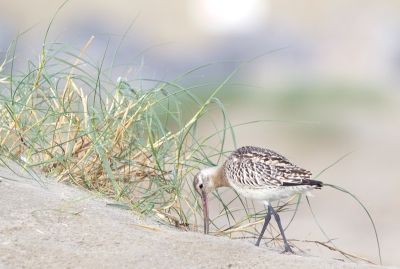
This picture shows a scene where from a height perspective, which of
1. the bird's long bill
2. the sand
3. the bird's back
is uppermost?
the bird's back

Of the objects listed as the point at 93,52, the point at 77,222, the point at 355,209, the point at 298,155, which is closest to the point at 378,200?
the point at 355,209

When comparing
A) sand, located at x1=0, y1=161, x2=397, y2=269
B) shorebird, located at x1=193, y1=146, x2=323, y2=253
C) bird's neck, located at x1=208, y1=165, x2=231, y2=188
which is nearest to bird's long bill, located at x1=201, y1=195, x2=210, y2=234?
shorebird, located at x1=193, y1=146, x2=323, y2=253

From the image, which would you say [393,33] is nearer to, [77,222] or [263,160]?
[263,160]

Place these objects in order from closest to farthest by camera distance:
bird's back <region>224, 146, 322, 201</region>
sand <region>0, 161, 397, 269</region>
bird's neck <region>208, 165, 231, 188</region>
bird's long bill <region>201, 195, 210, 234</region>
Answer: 1. sand <region>0, 161, 397, 269</region>
2. bird's back <region>224, 146, 322, 201</region>
3. bird's long bill <region>201, 195, 210, 234</region>
4. bird's neck <region>208, 165, 231, 188</region>

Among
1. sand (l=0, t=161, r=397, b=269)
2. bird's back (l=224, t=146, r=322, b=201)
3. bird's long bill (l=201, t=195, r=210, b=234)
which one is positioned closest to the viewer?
sand (l=0, t=161, r=397, b=269)

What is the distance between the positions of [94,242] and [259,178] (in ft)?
4.16

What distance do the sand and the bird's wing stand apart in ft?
2.34

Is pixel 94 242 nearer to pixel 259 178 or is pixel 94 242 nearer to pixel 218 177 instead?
pixel 259 178

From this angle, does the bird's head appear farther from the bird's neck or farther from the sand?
the sand

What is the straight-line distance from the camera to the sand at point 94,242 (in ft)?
7.87

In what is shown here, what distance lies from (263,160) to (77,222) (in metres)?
1.32

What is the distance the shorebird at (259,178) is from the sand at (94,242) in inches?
26.9

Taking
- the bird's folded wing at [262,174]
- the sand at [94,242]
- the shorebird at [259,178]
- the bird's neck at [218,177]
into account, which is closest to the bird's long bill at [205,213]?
the shorebird at [259,178]

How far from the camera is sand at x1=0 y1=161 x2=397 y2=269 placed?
2.40m
